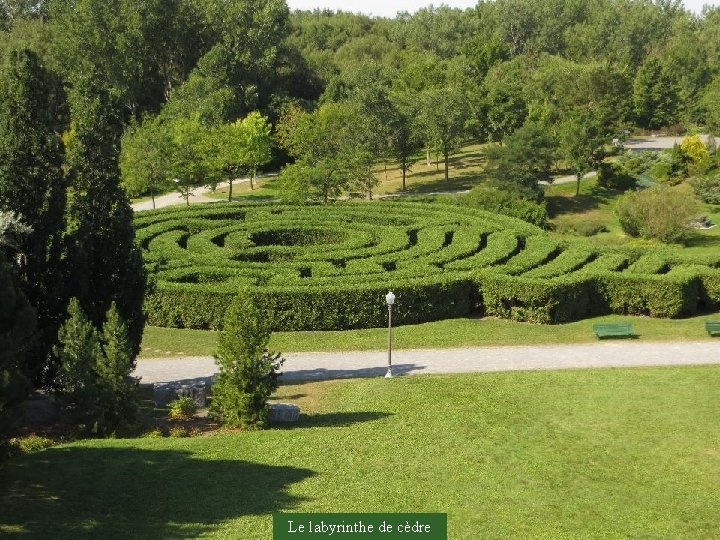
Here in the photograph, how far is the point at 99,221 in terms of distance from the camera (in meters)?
21.6

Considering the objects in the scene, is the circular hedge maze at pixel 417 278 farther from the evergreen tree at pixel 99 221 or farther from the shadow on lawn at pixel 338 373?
the shadow on lawn at pixel 338 373

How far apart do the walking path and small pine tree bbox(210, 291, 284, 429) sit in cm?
501

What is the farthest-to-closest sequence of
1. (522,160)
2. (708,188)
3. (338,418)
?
(708,188) < (522,160) < (338,418)

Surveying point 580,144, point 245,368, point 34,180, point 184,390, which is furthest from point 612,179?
point 34,180

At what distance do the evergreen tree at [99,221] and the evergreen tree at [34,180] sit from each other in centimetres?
63

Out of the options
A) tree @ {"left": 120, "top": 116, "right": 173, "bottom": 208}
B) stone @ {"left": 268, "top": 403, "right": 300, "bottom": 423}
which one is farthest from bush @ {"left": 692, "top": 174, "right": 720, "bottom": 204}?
stone @ {"left": 268, "top": 403, "right": 300, "bottom": 423}

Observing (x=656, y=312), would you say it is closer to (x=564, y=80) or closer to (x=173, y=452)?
(x=173, y=452)

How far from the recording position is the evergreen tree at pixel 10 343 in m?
14.7

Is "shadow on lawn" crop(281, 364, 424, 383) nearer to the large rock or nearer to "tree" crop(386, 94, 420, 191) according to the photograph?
the large rock

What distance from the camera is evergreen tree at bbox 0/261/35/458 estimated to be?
580 inches

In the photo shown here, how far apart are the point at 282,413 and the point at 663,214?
31.1 meters

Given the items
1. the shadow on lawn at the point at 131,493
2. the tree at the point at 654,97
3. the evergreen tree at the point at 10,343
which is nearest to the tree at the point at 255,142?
the tree at the point at 654,97

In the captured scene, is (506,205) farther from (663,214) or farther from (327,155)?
(327,155)

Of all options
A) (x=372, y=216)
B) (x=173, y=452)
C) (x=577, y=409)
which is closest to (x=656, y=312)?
(x=577, y=409)
